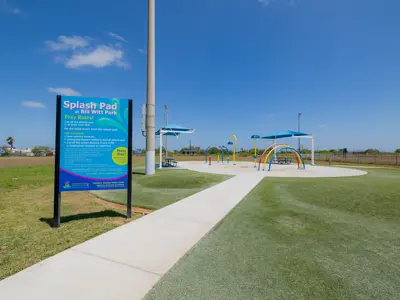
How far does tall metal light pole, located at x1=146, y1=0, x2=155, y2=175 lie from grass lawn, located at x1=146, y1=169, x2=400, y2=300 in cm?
894

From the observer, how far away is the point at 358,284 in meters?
2.39

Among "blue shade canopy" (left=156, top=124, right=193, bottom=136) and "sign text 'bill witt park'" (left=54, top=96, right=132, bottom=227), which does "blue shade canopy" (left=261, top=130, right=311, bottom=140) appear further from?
"sign text 'bill witt park'" (left=54, top=96, right=132, bottom=227)

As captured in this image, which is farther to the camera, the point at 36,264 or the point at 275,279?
the point at 36,264

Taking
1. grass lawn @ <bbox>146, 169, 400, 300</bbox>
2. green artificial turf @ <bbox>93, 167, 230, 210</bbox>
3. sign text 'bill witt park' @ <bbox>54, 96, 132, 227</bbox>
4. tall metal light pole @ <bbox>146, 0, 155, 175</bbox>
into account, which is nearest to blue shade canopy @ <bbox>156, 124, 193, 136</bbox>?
tall metal light pole @ <bbox>146, 0, 155, 175</bbox>

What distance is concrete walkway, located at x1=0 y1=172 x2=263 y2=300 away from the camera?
224 cm

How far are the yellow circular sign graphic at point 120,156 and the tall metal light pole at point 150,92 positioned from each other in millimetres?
8042

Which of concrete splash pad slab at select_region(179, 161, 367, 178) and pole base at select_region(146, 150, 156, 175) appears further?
pole base at select_region(146, 150, 156, 175)

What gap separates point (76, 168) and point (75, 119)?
115cm

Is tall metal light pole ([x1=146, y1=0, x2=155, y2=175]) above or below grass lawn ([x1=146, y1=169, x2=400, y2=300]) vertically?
above

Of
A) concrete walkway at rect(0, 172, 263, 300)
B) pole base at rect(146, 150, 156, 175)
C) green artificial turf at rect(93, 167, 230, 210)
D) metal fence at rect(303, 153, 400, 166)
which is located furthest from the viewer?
metal fence at rect(303, 153, 400, 166)

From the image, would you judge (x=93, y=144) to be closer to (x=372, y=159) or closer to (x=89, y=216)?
(x=89, y=216)

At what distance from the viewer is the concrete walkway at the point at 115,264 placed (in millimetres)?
2242

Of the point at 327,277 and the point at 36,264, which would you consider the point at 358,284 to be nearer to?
the point at 327,277

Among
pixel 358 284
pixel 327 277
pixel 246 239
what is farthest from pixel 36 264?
pixel 358 284
